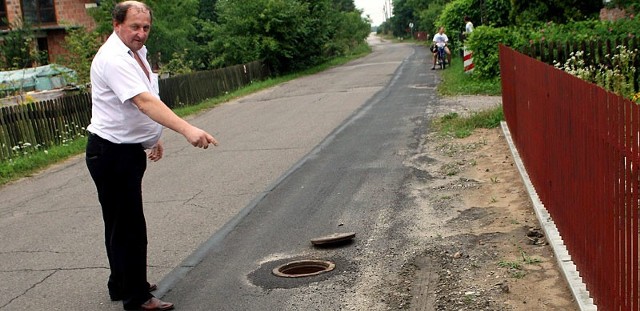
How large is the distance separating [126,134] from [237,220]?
304 centimetres

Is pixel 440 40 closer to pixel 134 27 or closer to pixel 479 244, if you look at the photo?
pixel 479 244

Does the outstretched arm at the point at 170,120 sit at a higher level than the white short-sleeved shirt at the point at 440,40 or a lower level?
higher

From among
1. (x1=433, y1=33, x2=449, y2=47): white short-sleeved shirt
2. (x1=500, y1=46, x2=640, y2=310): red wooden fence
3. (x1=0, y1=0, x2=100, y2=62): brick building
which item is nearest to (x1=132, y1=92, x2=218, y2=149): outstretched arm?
(x1=500, y1=46, x2=640, y2=310): red wooden fence

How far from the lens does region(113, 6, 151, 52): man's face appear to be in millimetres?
5211

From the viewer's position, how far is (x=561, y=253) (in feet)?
19.2

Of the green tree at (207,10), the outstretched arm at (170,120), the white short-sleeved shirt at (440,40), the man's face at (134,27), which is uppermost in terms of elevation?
the green tree at (207,10)

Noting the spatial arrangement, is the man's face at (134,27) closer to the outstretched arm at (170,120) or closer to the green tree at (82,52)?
the outstretched arm at (170,120)

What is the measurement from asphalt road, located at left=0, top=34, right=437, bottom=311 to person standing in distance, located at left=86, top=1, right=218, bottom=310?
1.44ft

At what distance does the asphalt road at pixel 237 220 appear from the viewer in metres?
5.99

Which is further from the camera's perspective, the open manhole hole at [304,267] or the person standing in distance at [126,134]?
the open manhole hole at [304,267]

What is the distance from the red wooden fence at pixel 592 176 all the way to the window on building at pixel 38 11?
39.6 m

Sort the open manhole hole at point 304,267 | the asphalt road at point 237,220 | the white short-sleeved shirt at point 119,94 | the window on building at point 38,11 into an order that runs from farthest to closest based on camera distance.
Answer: the window on building at point 38,11 < the open manhole hole at point 304,267 < the asphalt road at point 237,220 < the white short-sleeved shirt at point 119,94

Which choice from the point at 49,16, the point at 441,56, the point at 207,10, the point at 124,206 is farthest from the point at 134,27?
the point at 207,10

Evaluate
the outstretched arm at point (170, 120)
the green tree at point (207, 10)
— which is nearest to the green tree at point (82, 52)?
the outstretched arm at point (170, 120)
